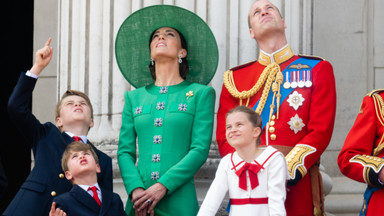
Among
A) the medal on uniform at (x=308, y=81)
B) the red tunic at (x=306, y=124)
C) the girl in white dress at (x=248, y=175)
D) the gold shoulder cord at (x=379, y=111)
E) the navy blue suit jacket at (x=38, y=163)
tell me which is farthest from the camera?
the medal on uniform at (x=308, y=81)

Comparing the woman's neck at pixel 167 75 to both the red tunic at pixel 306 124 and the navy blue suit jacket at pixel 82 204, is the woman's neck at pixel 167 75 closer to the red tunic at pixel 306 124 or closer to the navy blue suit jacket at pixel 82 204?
the red tunic at pixel 306 124

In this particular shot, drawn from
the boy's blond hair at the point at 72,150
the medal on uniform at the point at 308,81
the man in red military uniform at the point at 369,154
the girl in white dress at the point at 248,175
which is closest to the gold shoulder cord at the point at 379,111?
the man in red military uniform at the point at 369,154

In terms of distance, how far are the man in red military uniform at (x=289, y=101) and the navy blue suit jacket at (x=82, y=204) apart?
85 cm

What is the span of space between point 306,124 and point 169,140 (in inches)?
36.8

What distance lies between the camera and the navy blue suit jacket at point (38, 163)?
5828 millimetres

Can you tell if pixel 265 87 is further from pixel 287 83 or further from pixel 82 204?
pixel 82 204

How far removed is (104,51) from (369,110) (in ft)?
8.34

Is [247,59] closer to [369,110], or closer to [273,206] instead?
[369,110]

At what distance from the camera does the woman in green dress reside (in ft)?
19.8

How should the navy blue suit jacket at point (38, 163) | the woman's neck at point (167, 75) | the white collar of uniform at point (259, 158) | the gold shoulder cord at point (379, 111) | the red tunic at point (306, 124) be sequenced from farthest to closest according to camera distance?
the woman's neck at point (167, 75), the navy blue suit jacket at point (38, 163), the red tunic at point (306, 124), the gold shoulder cord at point (379, 111), the white collar of uniform at point (259, 158)

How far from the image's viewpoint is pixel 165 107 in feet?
20.6

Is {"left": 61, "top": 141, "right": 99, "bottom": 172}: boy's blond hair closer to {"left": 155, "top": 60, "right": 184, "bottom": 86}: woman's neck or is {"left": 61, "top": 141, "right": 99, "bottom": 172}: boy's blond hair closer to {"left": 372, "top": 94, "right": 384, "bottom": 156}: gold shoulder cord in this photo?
{"left": 155, "top": 60, "right": 184, "bottom": 86}: woman's neck

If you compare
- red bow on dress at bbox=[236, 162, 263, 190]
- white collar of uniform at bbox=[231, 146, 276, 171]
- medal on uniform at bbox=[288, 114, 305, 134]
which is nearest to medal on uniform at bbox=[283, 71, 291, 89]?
medal on uniform at bbox=[288, 114, 305, 134]

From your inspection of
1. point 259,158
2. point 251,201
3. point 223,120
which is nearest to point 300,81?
point 223,120
